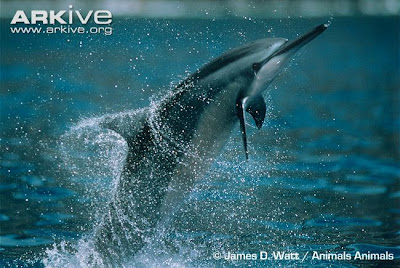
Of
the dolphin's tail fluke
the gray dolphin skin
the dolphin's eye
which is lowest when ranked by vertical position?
the gray dolphin skin

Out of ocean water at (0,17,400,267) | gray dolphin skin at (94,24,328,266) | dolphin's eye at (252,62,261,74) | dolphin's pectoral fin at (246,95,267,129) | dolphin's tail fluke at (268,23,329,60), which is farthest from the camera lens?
ocean water at (0,17,400,267)

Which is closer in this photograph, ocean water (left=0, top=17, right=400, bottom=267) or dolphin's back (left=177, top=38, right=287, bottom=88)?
dolphin's back (left=177, top=38, right=287, bottom=88)

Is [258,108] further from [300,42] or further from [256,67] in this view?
[300,42]

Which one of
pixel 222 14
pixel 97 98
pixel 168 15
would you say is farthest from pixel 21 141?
pixel 222 14

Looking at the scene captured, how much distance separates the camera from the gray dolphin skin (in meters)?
5.51

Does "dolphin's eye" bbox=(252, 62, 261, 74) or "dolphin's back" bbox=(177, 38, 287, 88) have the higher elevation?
"dolphin's back" bbox=(177, 38, 287, 88)

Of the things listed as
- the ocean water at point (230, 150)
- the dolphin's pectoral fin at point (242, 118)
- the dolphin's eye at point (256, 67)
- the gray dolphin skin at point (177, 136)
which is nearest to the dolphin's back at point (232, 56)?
the gray dolphin skin at point (177, 136)

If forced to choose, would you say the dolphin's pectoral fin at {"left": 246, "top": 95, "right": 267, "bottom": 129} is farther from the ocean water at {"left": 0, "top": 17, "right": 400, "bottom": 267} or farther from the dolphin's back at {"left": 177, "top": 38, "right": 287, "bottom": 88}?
the ocean water at {"left": 0, "top": 17, "right": 400, "bottom": 267}

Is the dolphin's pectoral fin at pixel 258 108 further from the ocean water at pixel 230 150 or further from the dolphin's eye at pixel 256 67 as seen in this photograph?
the ocean water at pixel 230 150

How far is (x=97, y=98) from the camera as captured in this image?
8.06 m

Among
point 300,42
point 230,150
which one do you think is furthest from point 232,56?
point 230,150

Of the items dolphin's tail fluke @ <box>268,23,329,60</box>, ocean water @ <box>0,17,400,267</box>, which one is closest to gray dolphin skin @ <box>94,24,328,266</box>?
dolphin's tail fluke @ <box>268,23,329,60</box>

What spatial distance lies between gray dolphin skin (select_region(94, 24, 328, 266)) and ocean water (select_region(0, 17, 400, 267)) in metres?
0.98

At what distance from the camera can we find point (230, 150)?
22.9 ft
